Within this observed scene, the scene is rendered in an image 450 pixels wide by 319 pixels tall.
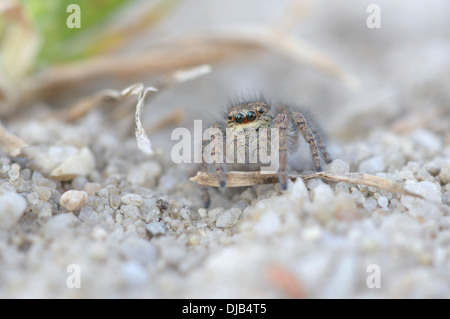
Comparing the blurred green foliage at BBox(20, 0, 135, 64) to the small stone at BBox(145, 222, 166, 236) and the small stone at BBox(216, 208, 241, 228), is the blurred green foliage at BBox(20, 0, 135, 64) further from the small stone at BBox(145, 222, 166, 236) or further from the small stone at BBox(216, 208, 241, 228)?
the small stone at BBox(216, 208, 241, 228)

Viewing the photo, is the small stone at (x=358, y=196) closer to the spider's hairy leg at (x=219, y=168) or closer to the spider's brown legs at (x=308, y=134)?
the spider's brown legs at (x=308, y=134)

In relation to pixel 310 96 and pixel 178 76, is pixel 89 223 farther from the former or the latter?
pixel 310 96

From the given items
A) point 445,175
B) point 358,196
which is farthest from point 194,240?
point 445,175

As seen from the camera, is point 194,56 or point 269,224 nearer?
point 269,224

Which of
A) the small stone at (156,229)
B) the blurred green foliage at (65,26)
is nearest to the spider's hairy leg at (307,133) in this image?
the small stone at (156,229)

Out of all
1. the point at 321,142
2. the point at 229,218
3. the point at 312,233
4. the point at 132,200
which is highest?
the point at 321,142

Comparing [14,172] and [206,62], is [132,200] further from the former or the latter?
[206,62]
